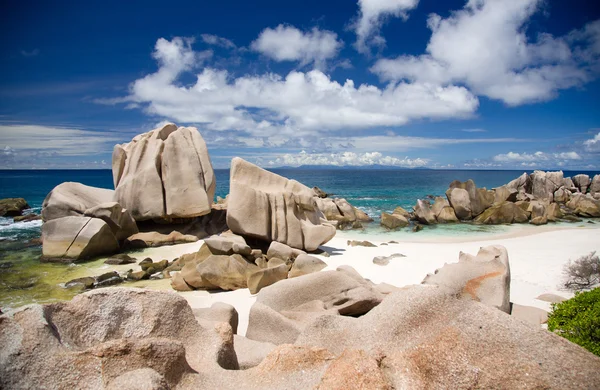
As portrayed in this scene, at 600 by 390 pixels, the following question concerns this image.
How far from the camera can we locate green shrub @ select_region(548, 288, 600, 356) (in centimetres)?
435

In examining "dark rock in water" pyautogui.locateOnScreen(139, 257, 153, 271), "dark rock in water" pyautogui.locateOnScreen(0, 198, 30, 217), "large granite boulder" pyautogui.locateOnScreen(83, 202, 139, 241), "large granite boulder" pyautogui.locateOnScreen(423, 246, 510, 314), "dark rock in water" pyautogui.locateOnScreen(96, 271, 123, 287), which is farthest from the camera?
"dark rock in water" pyautogui.locateOnScreen(0, 198, 30, 217)

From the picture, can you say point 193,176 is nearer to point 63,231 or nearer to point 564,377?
point 63,231

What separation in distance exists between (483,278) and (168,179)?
14.2 m

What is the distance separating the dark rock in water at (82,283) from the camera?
10834 millimetres

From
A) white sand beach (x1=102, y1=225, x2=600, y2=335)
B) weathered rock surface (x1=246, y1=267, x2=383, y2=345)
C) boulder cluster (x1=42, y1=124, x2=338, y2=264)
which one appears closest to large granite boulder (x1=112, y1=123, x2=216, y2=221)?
boulder cluster (x1=42, y1=124, x2=338, y2=264)

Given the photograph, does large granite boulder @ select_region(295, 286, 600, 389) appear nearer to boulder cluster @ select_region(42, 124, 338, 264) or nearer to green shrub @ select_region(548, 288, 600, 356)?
green shrub @ select_region(548, 288, 600, 356)

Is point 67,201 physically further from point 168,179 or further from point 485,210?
point 485,210

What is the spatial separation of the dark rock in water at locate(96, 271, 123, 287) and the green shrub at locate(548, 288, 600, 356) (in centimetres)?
1095

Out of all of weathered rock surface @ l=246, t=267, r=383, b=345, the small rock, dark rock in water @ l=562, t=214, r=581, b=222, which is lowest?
dark rock in water @ l=562, t=214, r=581, b=222

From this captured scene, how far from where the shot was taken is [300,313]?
6.30m

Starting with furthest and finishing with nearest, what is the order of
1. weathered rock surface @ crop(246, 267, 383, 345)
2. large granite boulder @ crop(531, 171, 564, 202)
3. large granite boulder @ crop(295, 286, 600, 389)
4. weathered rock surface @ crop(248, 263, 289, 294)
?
1. large granite boulder @ crop(531, 171, 564, 202)
2. weathered rock surface @ crop(248, 263, 289, 294)
3. weathered rock surface @ crop(246, 267, 383, 345)
4. large granite boulder @ crop(295, 286, 600, 389)

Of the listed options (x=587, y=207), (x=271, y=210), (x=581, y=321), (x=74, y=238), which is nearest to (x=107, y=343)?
(x=581, y=321)

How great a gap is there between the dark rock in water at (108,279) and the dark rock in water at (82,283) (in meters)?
0.16

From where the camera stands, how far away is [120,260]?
13.4 meters
